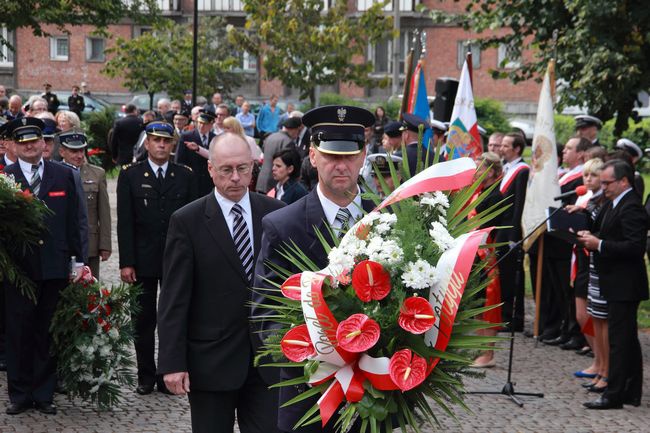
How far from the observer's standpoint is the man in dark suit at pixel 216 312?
5.72 m

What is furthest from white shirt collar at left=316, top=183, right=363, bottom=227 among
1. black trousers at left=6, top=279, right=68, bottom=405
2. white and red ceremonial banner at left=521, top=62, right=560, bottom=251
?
white and red ceremonial banner at left=521, top=62, right=560, bottom=251

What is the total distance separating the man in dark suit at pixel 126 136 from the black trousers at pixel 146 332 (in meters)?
10.6

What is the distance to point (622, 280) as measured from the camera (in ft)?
30.1

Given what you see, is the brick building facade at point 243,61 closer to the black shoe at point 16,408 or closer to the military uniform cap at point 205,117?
the military uniform cap at point 205,117

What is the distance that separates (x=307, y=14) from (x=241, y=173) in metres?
31.2

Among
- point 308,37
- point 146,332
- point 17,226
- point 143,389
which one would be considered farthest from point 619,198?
point 308,37

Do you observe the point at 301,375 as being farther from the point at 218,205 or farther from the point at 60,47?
the point at 60,47

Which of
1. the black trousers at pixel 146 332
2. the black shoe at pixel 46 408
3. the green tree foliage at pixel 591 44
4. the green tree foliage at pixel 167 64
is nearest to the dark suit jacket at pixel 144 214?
the black trousers at pixel 146 332

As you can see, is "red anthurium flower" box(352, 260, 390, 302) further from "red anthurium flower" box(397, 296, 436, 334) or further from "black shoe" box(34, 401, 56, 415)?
"black shoe" box(34, 401, 56, 415)

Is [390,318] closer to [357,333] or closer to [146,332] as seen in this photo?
[357,333]

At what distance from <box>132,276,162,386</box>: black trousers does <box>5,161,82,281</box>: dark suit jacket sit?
0.76 m

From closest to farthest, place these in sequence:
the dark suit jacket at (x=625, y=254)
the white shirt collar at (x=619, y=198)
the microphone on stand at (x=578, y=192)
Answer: the dark suit jacket at (x=625, y=254), the white shirt collar at (x=619, y=198), the microphone on stand at (x=578, y=192)

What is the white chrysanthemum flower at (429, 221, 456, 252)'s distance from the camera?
429 cm

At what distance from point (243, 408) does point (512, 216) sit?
677 cm
